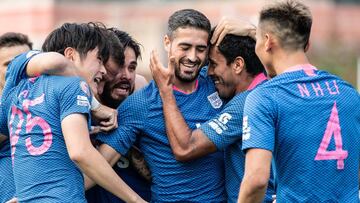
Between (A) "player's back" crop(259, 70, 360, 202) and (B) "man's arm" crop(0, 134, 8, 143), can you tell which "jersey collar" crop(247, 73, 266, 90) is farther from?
(B) "man's arm" crop(0, 134, 8, 143)

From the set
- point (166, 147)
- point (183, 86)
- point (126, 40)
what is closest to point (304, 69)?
point (183, 86)

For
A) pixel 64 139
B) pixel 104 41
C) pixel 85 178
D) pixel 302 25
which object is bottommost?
pixel 85 178

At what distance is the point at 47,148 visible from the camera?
21.2 feet

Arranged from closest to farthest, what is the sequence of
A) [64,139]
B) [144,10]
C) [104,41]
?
1. [64,139]
2. [104,41]
3. [144,10]

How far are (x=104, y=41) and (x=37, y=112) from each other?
80 centimetres

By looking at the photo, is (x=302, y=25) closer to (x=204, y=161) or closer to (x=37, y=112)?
(x=204, y=161)

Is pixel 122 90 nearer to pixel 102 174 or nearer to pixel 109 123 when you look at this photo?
pixel 109 123

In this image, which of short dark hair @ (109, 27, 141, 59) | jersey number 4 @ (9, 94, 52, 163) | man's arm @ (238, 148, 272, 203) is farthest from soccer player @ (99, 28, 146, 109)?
man's arm @ (238, 148, 272, 203)

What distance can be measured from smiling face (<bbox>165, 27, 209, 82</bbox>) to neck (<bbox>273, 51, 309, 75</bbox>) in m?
0.88

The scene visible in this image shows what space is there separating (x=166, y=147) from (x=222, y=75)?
66 centimetres

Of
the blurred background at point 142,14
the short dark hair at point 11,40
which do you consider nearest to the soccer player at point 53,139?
the short dark hair at point 11,40

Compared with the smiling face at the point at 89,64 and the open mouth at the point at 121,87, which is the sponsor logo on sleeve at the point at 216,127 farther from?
the open mouth at the point at 121,87

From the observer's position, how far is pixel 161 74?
705 centimetres

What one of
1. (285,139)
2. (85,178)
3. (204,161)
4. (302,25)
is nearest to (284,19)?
(302,25)
